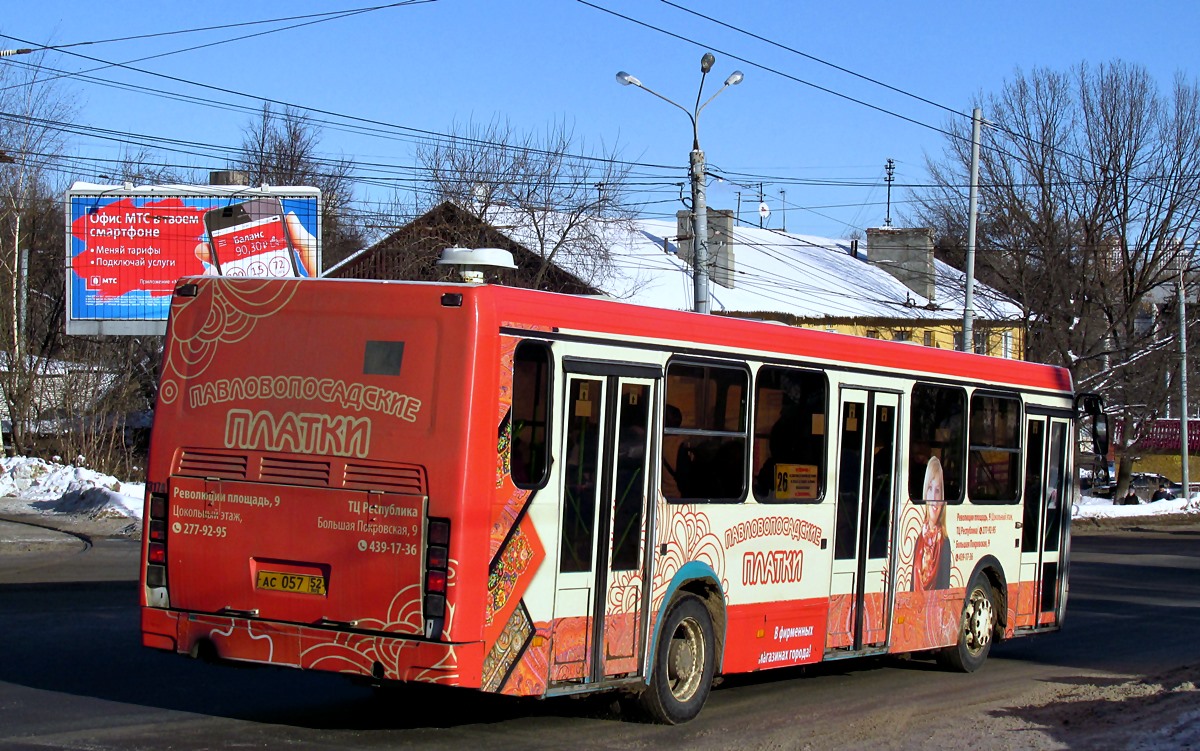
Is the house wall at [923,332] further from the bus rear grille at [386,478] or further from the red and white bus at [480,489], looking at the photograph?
the bus rear grille at [386,478]

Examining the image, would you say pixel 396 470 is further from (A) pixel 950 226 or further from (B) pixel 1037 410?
(A) pixel 950 226

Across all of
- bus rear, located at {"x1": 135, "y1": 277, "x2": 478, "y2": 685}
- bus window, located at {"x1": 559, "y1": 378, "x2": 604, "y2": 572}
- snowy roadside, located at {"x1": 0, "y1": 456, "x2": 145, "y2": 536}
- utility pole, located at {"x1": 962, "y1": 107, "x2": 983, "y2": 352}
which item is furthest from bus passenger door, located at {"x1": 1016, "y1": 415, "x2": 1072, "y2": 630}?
utility pole, located at {"x1": 962, "y1": 107, "x2": 983, "y2": 352}

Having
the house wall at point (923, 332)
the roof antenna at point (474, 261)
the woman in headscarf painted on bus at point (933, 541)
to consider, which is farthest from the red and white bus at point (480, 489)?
the house wall at point (923, 332)

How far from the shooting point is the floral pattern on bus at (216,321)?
25.8ft

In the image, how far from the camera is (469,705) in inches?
360

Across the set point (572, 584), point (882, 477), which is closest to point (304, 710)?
point (572, 584)

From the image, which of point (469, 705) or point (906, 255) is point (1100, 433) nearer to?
point (469, 705)

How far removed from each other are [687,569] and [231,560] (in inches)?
115

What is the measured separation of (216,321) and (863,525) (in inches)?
211

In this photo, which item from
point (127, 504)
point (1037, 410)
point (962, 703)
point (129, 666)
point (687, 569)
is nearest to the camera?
point (687, 569)

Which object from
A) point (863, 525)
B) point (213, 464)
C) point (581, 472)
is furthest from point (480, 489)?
point (863, 525)

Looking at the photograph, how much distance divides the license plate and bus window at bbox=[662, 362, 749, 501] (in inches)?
92.2

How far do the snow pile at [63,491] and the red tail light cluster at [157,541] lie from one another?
1828cm

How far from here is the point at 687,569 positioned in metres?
8.73
